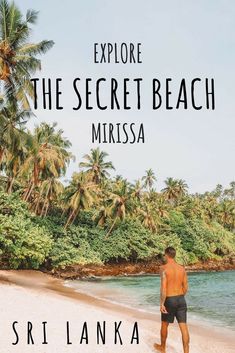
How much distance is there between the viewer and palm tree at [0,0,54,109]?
20.2 meters

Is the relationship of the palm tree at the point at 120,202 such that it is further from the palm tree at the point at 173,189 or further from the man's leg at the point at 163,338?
the man's leg at the point at 163,338

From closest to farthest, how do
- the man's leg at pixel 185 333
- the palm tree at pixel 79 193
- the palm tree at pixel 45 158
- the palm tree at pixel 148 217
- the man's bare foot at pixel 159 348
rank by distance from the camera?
the man's leg at pixel 185 333 → the man's bare foot at pixel 159 348 → the palm tree at pixel 45 158 → the palm tree at pixel 79 193 → the palm tree at pixel 148 217

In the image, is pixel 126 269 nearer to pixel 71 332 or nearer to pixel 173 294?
pixel 71 332

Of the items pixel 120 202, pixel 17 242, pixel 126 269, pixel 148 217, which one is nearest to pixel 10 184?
pixel 17 242

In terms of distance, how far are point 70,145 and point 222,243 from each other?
28.8m

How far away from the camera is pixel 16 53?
2061 centimetres

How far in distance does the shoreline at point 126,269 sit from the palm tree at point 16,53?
18.6 m

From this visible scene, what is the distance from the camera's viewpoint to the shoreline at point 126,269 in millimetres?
36750

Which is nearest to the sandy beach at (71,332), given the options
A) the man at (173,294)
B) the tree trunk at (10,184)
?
the man at (173,294)

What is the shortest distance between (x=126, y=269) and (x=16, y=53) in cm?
3060

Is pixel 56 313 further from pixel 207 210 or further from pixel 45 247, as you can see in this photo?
pixel 207 210


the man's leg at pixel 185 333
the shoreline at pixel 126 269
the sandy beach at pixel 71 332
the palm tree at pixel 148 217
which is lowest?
the shoreline at pixel 126 269

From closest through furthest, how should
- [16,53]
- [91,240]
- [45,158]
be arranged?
[16,53], [45,158], [91,240]

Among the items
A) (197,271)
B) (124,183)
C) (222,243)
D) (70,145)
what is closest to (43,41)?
(70,145)
